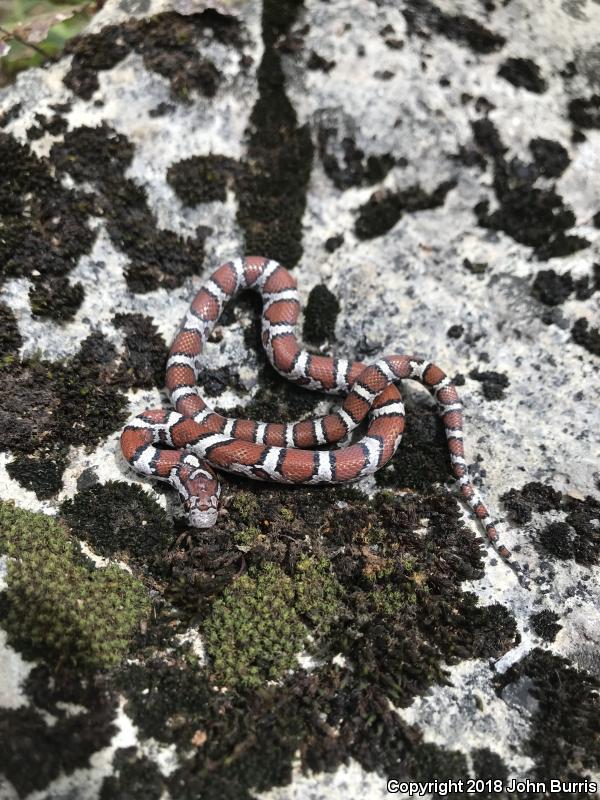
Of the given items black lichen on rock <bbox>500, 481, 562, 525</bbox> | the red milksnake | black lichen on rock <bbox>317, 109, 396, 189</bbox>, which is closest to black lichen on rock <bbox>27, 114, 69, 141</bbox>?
the red milksnake

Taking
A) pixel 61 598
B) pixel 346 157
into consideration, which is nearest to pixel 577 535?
pixel 61 598

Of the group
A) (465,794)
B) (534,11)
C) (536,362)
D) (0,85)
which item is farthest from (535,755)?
A: (0,85)

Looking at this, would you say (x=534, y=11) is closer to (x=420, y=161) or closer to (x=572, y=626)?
(x=420, y=161)

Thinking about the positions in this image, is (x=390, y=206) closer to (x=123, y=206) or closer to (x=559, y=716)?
(x=123, y=206)

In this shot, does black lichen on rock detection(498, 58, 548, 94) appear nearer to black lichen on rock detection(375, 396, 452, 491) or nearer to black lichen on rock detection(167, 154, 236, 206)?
black lichen on rock detection(167, 154, 236, 206)

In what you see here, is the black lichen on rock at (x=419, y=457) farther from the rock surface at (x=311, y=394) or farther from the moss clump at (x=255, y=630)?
the moss clump at (x=255, y=630)

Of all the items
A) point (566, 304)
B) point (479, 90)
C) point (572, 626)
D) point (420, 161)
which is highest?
point (479, 90)
